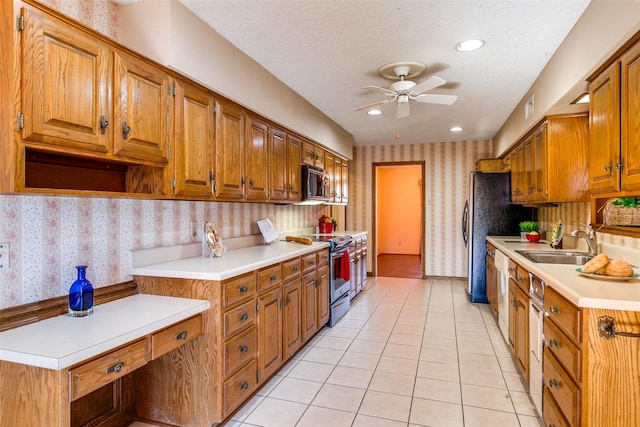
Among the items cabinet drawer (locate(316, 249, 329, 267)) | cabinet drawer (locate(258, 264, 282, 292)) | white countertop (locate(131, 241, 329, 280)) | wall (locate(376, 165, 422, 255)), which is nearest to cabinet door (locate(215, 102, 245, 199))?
white countertop (locate(131, 241, 329, 280))

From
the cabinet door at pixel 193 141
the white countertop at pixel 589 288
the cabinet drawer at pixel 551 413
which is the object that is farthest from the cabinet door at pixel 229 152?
the cabinet drawer at pixel 551 413

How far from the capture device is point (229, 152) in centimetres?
272

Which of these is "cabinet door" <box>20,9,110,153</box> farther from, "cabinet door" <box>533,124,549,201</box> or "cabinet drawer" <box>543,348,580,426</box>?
"cabinet door" <box>533,124,549,201</box>

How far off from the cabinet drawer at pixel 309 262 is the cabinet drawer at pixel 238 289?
2.85 ft

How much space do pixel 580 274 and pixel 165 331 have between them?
2208 mm

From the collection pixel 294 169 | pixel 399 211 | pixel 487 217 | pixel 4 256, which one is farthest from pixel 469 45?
pixel 399 211

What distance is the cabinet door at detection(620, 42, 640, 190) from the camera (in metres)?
1.69

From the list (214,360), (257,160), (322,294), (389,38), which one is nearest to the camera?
(214,360)

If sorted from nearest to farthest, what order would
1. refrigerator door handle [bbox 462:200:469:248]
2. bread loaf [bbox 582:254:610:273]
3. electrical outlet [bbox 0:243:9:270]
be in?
electrical outlet [bbox 0:243:9:270] < bread loaf [bbox 582:254:610:273] < refrigerator door handle [bbox 462:200:469:248]

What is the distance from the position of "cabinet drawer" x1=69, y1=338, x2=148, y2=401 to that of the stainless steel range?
97.6 inches

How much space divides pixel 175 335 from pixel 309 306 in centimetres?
168

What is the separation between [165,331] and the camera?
175cm

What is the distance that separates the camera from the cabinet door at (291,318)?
288 cm

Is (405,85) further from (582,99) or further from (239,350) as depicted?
(239,350)
